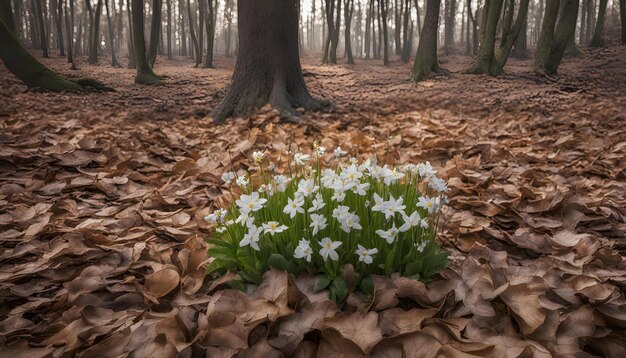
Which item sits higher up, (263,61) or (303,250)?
(263,61)

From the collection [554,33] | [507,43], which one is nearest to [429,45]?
[507,43]

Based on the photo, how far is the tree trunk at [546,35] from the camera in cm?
861

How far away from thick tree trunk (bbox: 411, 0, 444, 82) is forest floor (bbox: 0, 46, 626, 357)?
6.18 m

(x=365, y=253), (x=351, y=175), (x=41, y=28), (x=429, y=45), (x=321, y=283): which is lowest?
(x=321, y=283)

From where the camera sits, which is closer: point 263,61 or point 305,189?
point 305,189

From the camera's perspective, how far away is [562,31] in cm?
867

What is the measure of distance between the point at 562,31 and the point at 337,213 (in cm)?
961

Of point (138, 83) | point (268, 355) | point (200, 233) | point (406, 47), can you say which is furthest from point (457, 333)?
point (406, 47)

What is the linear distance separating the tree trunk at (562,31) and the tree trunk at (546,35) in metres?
0.11

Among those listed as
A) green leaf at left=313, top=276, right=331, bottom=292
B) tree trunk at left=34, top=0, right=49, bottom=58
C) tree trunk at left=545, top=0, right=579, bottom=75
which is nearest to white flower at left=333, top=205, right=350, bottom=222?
green leaf at left=313, top=276, right=331, bottom=292

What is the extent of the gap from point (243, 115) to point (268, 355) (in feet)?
13.9

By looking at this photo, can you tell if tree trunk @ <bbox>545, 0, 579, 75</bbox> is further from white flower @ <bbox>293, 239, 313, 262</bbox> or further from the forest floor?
white flower @ <bbox>293, 239, 313, 262</bbox>

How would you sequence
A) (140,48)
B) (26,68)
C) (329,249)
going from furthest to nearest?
1. (140,48)
2. (26,68)
3. (329,249)

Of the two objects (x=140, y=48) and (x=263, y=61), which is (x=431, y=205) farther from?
(x=140, y=48)
